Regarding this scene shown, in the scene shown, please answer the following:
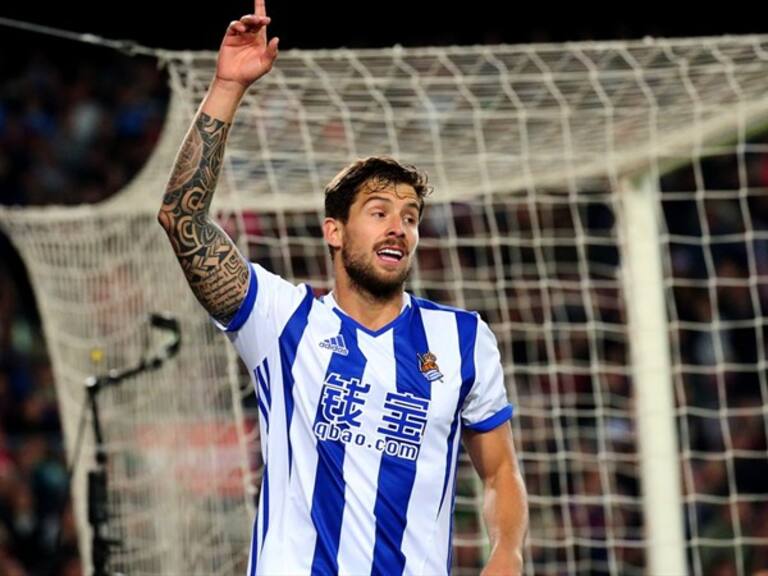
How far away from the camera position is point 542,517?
7.89m

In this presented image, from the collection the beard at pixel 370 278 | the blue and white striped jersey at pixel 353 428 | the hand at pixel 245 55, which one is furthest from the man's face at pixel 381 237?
the hand at pixel 245 55

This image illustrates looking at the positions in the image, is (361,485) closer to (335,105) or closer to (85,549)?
(335,105)

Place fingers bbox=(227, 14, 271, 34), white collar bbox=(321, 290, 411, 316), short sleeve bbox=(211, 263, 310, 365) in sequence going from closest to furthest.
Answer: fingers bbox=(227, 14, 271, 34), short sleeve bbox=(211, 263, 310, 365), white collar bbox=(321, 290, 411, 316)

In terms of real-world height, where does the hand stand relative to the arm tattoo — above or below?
above

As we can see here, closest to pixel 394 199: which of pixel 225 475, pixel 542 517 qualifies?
pixel 225 475

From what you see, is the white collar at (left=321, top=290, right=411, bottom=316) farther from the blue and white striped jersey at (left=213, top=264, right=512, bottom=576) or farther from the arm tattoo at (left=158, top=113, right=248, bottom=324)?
the arm tattoo at (left=158, top=113, right=248, bottom=324)

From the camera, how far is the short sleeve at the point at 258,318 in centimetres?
Result: 300

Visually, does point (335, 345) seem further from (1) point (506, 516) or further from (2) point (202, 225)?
(1) point (506, 516)

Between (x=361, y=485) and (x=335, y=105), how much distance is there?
8.77 feet

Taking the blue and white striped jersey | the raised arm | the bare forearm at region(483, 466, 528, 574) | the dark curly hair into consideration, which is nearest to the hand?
the raised arm

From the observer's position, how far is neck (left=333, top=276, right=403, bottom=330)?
10.2 ft

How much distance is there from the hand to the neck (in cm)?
45

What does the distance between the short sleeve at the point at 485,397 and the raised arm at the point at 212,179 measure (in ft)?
1.65

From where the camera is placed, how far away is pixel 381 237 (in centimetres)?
300
